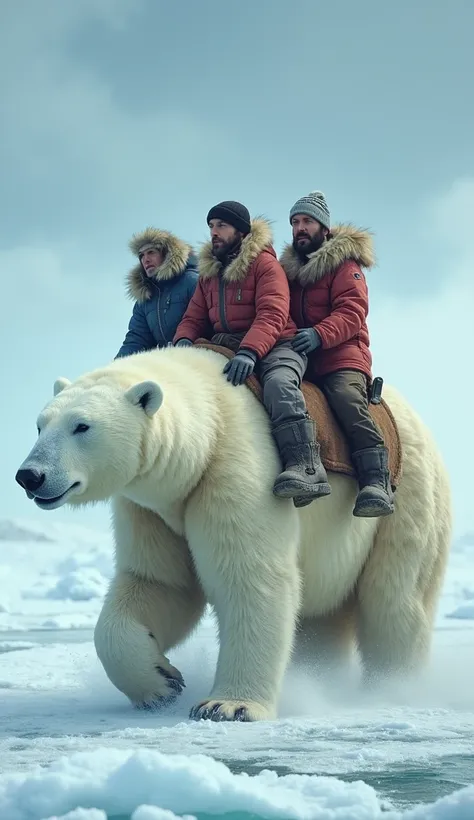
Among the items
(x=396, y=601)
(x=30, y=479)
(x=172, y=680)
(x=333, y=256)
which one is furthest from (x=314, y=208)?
(x=172, y=680)

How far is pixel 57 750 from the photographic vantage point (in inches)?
157

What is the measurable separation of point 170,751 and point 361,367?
2711mm

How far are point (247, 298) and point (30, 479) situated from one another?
1795mm

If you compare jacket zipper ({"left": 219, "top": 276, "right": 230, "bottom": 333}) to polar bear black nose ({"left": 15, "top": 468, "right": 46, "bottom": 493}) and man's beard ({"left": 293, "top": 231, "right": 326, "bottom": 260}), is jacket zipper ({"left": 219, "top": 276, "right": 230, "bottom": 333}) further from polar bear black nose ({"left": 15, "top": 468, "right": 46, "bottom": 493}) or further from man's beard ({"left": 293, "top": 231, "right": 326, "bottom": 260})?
polar bear black nose ({"left": 15, "top": 468, "right": 46, "bottom": 493})

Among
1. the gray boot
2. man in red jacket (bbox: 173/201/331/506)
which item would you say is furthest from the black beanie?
the gray boot

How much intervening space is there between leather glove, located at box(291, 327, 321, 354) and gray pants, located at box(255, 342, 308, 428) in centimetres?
5

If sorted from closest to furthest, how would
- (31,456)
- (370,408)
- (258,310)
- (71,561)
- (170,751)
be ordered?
(170,751) → (31,456) → (258,310) → (370,408) → (71,561)

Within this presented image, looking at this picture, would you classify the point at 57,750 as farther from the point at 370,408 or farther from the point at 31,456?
the point at 370,408

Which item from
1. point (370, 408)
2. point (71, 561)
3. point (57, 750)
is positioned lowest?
point (57, 750)

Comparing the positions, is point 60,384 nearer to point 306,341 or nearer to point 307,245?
point 306,341

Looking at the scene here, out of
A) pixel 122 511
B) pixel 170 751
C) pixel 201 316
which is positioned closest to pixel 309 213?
pixel 201 316

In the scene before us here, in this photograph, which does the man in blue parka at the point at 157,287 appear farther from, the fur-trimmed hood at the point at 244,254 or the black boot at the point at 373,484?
the black boot at the point at 373,484

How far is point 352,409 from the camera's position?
18.4ft

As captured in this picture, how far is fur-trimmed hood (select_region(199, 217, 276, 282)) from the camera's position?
223 inches
